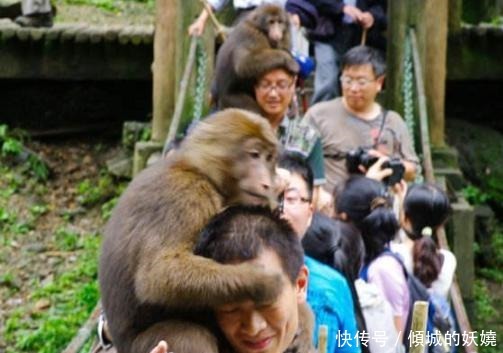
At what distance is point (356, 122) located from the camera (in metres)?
6.41

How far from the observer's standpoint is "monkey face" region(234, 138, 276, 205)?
3.86 metres

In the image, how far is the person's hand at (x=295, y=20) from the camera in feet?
23.2

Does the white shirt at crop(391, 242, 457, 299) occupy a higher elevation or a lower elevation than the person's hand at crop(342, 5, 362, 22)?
lower

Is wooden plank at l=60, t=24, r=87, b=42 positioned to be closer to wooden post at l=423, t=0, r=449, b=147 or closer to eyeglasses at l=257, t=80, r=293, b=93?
wooden post at l=423, t=0, r=449, b=147

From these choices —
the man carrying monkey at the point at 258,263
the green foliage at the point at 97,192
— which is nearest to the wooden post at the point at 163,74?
the green foliage at the point at 97,192

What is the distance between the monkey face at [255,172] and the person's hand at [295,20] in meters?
3.08

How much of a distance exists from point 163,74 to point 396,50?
1.64 m

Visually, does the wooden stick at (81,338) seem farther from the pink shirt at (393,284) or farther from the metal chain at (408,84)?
the metal chain at (408,84)

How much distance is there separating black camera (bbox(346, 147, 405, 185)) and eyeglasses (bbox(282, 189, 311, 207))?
5.07ft

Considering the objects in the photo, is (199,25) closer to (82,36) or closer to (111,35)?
(111,35)

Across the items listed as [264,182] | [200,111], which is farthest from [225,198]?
[200,111]

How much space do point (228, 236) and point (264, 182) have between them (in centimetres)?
126

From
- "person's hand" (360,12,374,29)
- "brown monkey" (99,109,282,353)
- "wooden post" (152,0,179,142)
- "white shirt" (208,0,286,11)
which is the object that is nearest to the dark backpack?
"brown monkey" (99,109,282,353)

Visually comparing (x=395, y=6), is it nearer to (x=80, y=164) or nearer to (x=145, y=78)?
(x=145, y=78)
